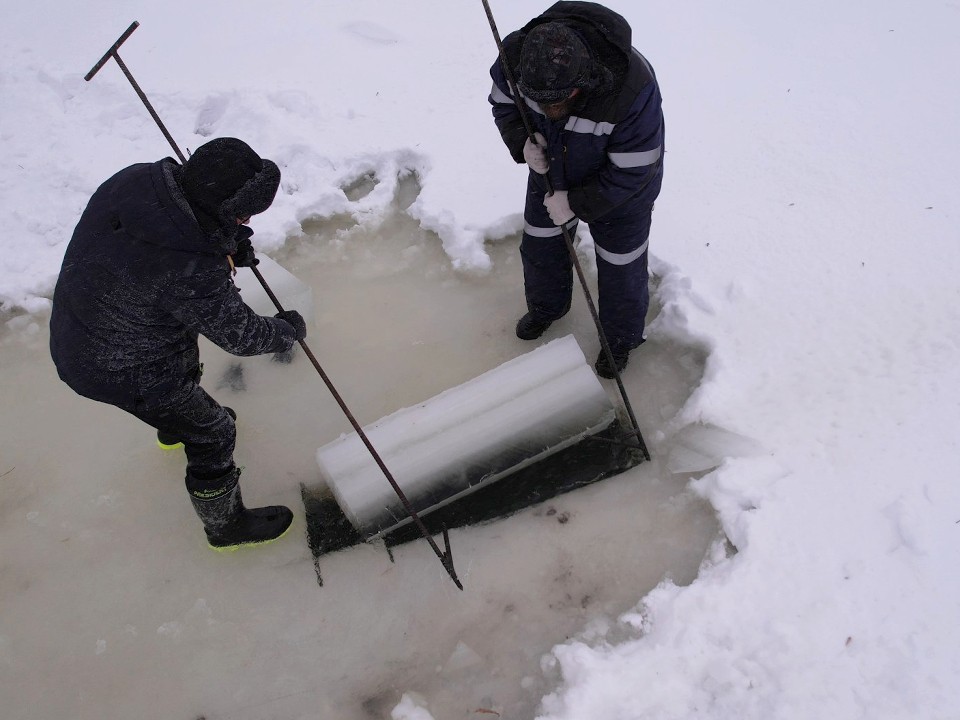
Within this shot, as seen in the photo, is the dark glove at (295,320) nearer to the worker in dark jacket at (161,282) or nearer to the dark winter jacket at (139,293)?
the worker in dark jacket at (161,282)

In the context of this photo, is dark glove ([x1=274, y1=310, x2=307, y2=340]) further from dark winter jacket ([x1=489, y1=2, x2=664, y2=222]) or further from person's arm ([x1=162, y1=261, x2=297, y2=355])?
dark winter jacket ([x1=489, y1=2, x2=664, y2=222])

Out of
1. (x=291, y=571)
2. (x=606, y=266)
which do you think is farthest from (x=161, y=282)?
(x=606, y=266)

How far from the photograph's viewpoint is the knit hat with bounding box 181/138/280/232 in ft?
5.76

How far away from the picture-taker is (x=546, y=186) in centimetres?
252

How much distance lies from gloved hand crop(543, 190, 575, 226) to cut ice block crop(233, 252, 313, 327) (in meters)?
1.55

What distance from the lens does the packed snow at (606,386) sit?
2316mm

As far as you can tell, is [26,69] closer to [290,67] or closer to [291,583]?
[290,67]

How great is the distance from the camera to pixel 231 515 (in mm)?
2580

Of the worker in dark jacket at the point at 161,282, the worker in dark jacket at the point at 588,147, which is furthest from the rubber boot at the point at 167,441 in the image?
the worker in dark jacket at the point at 588,147

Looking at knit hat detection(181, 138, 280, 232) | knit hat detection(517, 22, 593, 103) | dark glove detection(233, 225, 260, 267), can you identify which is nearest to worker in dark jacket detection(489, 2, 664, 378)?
knit hat detection(517, 22, 593, 103)

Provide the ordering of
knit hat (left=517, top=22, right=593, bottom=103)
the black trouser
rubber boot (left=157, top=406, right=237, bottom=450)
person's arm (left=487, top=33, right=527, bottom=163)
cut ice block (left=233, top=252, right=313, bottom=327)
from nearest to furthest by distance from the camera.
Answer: knit hat (left=517, top=22, right=593, bottom=103)
the black trouser
person's arm (left=487, top=33, right=527, bottom=163)
rubber boot (left=157, top=406, right=237, bottom=450)
cut ice block (left=233, top=252, right=313, bottom=327)

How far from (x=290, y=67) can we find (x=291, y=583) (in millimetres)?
3827

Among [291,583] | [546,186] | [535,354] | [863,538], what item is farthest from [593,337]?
[291,583]

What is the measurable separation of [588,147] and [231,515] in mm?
2044
